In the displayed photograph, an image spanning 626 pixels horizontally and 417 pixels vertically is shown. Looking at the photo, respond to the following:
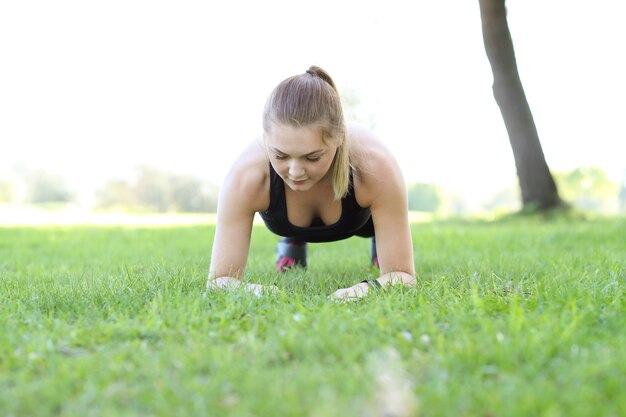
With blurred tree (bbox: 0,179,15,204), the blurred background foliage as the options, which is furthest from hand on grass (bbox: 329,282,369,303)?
blurred tree (bbox: 0,179,15,204)

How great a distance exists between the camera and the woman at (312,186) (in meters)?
3.09

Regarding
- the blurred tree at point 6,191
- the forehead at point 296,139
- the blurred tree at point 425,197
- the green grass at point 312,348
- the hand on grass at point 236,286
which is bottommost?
the blurred tree at point 425,197

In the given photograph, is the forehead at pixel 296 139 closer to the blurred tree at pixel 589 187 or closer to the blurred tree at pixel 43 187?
the blurred tree at pixel 589 187

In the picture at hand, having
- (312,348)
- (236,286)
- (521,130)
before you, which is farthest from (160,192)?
(312,348)

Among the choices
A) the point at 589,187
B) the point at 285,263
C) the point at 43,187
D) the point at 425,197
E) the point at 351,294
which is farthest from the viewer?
the point at 425,197

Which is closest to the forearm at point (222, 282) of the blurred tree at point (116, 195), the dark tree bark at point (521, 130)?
the dark tree bark at point (521, 130)

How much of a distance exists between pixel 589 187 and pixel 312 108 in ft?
150

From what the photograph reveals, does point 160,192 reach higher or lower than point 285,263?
higher

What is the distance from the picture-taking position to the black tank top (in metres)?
3.70

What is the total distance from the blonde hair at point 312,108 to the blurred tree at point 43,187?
135ft

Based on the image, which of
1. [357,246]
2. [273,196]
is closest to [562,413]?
[273,196]

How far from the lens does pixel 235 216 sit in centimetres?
363

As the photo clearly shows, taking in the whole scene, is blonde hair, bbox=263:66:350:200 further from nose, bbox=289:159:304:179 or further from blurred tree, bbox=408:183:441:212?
blurred tree, bbox=408:183:441:212

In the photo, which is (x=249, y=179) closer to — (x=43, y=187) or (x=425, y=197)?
(x=43, y=187)
